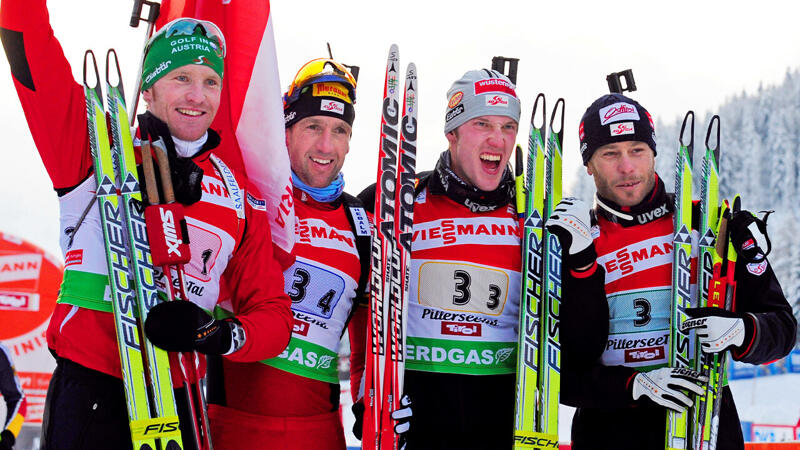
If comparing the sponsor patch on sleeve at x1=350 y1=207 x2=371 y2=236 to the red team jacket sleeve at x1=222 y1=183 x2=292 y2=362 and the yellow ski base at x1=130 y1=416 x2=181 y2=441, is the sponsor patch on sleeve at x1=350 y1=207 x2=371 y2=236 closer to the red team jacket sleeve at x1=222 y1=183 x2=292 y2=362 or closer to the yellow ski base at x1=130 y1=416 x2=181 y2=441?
the red team jacket sleeve at x1=222 y1=183 x2=292 y2=362

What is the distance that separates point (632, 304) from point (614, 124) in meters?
0.80

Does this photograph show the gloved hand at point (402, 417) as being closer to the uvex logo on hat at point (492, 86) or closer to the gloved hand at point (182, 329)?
the gloved hand at point (182, 329)

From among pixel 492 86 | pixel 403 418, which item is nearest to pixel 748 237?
pixel 492 86

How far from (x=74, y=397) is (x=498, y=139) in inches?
77.7

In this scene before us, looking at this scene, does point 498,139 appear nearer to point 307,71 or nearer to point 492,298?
point 492,298

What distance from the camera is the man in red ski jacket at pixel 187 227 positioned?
2418mm

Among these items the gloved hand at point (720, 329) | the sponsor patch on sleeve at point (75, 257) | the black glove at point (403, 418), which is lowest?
the black glove at point (403, 418)

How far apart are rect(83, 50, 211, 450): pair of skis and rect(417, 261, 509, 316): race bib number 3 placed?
42.1 inches

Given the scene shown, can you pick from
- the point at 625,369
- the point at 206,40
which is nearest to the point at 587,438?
the point at 625,369

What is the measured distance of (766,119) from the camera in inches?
1219

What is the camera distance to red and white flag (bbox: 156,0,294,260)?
3141 millimetres

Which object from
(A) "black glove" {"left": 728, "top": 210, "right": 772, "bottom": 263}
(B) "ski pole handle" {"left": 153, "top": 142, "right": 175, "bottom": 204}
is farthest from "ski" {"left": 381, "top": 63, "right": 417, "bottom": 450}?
(A) "black glove" {"left": 728, "top": 210, "right": 772, "bottom": 263}

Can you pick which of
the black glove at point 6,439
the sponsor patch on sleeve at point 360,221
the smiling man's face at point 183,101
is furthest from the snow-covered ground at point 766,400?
the smiling man's face at point 183,101

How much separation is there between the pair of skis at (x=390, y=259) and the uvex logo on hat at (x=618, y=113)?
2.81 ft
